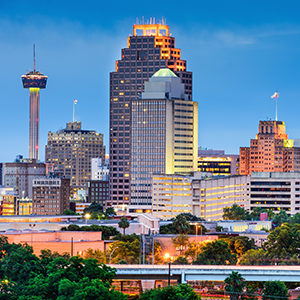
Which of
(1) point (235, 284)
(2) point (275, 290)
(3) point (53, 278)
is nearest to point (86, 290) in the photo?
(3) point (53, 278)

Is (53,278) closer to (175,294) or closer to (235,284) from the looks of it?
(175,294)

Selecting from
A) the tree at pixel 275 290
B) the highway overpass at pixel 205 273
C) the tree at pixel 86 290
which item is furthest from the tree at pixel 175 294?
the tree at pixel 275 290

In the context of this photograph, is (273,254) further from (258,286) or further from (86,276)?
(86,276)

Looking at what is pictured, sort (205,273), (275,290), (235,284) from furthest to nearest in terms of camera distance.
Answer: (205,273)
(275,290)
(235,284)

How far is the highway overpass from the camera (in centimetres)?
15012

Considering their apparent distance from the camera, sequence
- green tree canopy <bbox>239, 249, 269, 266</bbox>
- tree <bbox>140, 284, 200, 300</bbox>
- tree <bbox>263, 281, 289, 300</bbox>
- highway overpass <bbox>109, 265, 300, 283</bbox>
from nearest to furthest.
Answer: tree <bbox>140, 284, 200, 300</bbox> → tree <bbox>263, 281, 289, 300</bbox> → highway overpass <bbox>109, 265, 300, 283</bbox> → green tree canopy <bbox>239, 249, 269, 266</bbox>

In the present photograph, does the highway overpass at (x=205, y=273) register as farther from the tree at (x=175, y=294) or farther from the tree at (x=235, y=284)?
the tree at (x=175, y=294)

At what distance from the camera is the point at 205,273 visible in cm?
15075

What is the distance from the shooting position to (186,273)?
496ft

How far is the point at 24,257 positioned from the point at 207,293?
3218cm

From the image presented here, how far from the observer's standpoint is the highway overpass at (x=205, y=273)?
150 meters

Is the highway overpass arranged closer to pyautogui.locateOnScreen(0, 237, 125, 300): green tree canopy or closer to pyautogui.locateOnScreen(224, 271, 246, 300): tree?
pyautogui.locateOnScreen(224, 271, 246, 300): tree

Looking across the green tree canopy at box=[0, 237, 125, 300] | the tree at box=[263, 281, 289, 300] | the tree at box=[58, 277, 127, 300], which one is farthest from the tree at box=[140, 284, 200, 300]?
the tree at box=[263, 281, 289, 300]

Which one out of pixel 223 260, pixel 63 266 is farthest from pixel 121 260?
pixel 63 266
